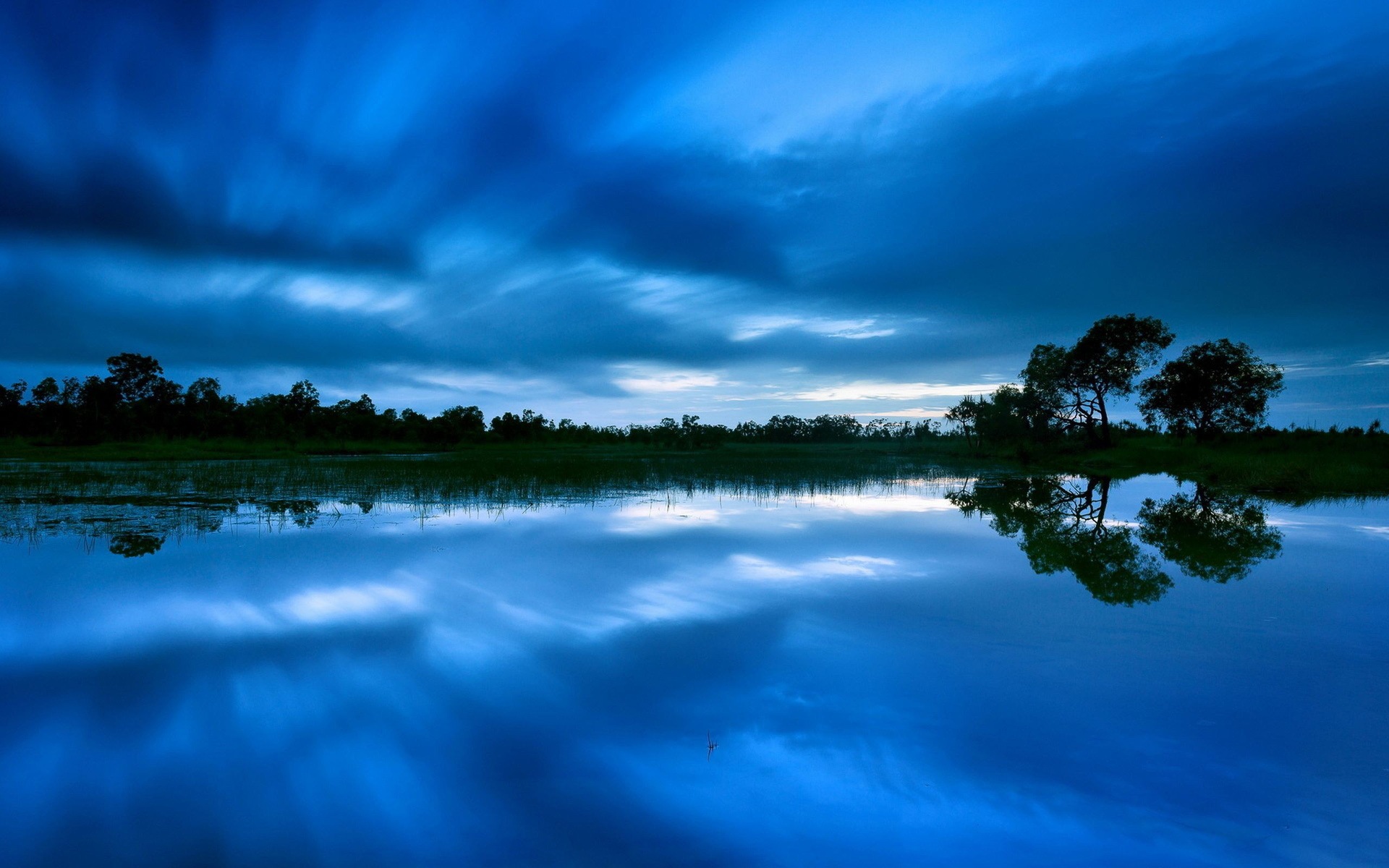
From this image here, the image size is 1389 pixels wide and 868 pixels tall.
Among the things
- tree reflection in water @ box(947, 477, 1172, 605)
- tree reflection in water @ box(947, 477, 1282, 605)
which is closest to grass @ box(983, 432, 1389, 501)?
tree reflection in water @ box(947, 477, 1282, 605)

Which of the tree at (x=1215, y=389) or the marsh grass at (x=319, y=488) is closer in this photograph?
the marsh grass at (x=319, y=488)

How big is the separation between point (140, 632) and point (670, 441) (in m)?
72.6

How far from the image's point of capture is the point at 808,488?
2452 centimetres

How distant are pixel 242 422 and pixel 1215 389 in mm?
89111

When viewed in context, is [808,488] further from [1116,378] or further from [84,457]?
[84,457]

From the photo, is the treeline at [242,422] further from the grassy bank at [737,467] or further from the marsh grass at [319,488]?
the marsh grass at [319,488]

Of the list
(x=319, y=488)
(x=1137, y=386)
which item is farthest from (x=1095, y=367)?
(x=319, y=488)

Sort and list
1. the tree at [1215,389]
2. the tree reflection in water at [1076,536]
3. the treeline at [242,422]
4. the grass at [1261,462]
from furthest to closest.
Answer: the treeline at [242,422] < the tree at [1215,389] < the grass at [1261,462] < the tree reflection in water at [1076,536]

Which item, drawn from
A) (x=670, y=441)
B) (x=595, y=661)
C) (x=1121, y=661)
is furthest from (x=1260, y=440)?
(x=670, y=441)

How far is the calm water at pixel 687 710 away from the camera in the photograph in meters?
3.69

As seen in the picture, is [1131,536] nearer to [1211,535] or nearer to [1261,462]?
[1211,535]

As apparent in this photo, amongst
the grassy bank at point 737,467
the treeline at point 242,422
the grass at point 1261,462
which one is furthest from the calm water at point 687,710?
the treeline at point 242,422

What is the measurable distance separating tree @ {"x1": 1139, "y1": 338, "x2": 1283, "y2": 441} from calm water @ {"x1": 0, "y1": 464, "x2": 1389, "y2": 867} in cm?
3844

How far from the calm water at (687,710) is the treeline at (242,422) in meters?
61.7
